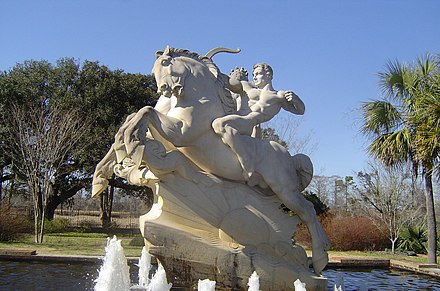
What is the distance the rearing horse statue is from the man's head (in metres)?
1.01

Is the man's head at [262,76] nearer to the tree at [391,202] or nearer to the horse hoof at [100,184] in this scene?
the horse hoof at [100,184]

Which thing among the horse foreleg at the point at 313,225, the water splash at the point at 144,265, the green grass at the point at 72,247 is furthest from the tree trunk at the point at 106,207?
the horse foreleg at the point at 313,225

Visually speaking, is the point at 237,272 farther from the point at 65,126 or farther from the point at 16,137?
the point at 16,137

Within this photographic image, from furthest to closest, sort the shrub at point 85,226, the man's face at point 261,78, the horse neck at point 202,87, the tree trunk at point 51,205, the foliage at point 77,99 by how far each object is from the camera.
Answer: the tree trunk at point 51,205 → the shrub at point 85,226 → the foliage at point 77,99 → the man's face at point 261,78 → the horse neck at point 202,87

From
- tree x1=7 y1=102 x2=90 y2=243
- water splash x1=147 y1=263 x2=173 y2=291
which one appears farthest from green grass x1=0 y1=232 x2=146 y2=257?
water splash x1=147 y1=263 x2=173 y2=291

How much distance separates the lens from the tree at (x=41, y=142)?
63.2ft

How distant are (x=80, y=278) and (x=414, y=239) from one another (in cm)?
1310

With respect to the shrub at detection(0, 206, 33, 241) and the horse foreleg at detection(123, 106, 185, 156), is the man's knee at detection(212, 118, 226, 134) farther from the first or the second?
the shrub at detection(0, 206, 33, 241)

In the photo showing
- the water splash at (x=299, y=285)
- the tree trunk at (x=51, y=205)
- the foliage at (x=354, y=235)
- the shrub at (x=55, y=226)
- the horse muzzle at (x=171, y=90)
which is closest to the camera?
the water splash at (x=299, y=285)

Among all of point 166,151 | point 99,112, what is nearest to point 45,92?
point 99,112

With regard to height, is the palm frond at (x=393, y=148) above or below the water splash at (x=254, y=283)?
above

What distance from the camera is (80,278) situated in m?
9.27

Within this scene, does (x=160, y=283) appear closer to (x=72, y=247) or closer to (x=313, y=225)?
(x=313, y=225)

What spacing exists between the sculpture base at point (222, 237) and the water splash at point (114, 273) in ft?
1.49
